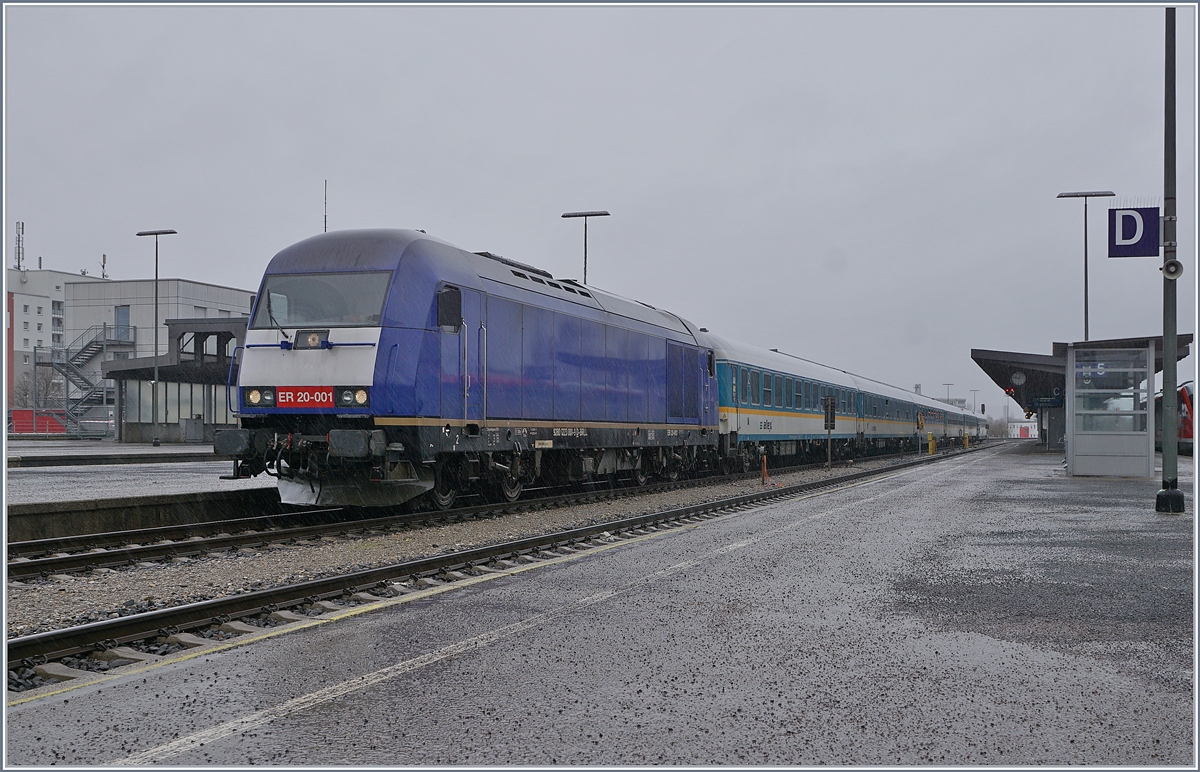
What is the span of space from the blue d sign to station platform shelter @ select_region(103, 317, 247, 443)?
1497 inches

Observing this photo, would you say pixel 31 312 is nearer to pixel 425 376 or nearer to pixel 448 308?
pixel 448 308

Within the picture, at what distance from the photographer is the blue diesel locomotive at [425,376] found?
12.3 m

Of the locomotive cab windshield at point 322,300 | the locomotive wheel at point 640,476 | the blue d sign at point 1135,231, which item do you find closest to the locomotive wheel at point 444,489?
the locomotive cab windshield at point 322,300

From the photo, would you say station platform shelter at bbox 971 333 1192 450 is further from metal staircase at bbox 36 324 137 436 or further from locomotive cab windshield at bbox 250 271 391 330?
metal staircase at bbox 36 324 137 436

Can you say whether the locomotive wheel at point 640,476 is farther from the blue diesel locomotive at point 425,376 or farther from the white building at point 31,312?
the white building at point 31,312

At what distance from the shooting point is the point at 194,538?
1175cm

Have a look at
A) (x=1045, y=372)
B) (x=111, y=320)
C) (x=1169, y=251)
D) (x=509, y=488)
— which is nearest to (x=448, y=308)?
(x=509, y=488)

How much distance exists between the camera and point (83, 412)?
5806 cm

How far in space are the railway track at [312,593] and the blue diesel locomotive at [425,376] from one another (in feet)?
4.30

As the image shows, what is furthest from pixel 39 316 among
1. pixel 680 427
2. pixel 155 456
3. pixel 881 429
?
pixel 680 427

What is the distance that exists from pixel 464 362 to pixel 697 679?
8.54 m

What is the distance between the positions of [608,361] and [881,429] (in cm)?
2912

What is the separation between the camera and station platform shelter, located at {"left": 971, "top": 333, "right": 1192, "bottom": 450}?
24342 mm

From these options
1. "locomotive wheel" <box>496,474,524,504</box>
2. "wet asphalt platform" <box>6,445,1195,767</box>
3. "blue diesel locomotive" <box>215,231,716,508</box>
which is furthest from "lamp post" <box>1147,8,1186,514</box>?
"locomotive wheel" <box>496,474,524,504</box>
